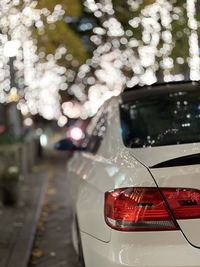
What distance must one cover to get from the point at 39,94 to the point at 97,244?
732 centimetres

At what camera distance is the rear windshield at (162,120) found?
4207mm

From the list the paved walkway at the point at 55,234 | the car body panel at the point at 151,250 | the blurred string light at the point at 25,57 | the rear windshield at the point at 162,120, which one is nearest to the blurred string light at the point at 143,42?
the blurred string light at the point at 25,57

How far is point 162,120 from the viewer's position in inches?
190

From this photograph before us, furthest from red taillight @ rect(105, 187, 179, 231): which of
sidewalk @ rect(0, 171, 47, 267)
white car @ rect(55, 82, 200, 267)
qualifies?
sidewalk @ rect(0, 171, 47, 267)

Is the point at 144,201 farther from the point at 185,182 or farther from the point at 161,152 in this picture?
the point at 161,152

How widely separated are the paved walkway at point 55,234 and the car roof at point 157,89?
198cm

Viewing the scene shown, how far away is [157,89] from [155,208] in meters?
1.96

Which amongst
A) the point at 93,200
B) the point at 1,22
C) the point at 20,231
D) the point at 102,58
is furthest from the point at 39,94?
the point at 93,200

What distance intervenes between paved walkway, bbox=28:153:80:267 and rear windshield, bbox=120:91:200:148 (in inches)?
77.7

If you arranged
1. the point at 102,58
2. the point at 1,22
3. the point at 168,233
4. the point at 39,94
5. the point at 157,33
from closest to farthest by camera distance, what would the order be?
the point at 168,233, the point at 1,22, the point at 157,33, the point at 102,58, the point at 39,94

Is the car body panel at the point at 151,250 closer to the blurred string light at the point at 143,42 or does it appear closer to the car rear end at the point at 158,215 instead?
the car rear end at the point at 158,215

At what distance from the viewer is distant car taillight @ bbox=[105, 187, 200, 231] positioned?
3383 millimetres

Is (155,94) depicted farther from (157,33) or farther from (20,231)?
(20,231)

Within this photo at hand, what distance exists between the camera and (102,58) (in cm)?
960
